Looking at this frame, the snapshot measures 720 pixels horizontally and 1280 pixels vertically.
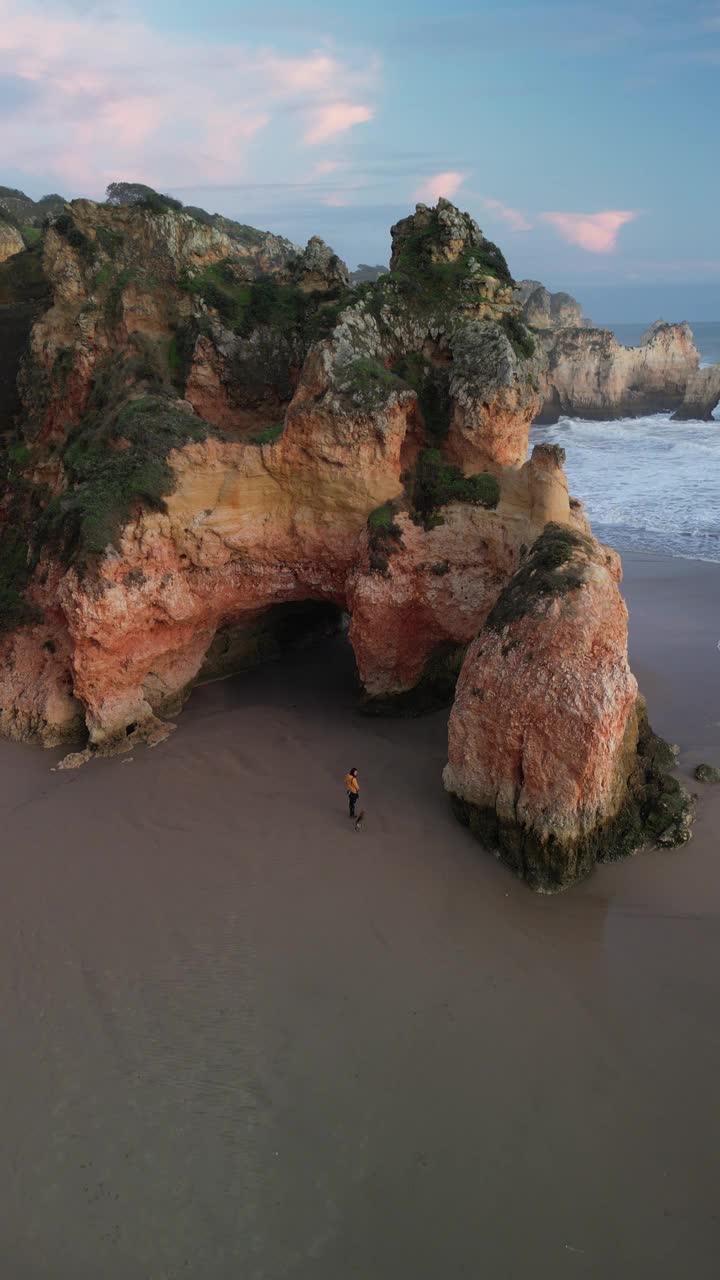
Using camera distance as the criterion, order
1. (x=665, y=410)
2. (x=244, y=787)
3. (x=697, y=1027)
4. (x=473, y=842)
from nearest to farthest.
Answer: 1. (x=697, y=1027)
2. (x=473, y=842)
3. (x=244, y=787)
4. (x=665, y=410)

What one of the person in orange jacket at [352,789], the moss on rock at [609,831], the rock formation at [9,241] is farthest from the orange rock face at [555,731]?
the rock formation at [9,241]

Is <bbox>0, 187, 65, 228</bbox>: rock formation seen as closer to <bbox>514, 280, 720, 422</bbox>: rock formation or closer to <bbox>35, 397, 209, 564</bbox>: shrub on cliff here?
<bbox>35, 397, 209, 564</bbox>: shrub on cliff

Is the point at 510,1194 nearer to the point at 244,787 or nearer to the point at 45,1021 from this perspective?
the point at 45,1021

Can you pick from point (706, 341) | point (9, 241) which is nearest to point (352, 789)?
point (9, 241)

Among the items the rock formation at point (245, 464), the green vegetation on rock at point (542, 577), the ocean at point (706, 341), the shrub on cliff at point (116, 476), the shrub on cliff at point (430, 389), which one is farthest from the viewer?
the ocean at point (706, 341)

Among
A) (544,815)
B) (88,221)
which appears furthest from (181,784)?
(88,221)

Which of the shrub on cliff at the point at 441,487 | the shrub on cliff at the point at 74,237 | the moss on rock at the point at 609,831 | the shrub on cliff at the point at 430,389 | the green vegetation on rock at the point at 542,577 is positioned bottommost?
the moss on rock at the point at 609,831

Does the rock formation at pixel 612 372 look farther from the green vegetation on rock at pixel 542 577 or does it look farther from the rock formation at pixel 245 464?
the green vegetation on rock at pixel 542 577
